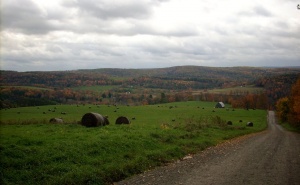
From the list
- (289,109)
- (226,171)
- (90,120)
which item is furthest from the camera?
(289,109)

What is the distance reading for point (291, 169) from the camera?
51.4 feet

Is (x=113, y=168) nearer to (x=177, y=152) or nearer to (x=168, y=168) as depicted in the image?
(x=168, y=168)

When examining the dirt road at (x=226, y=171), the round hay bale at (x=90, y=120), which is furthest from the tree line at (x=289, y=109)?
the round hay bale at (x=90, y=120)

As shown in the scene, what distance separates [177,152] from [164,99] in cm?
12629

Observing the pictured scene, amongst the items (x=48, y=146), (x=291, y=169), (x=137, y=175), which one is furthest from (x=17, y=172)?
(x=291, y=169)

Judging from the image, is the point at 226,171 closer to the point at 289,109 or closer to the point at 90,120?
the point at 90,120

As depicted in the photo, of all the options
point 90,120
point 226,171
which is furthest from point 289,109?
point 226,171

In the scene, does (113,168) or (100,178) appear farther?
(113,168)

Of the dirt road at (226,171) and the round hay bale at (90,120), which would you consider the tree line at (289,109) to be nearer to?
the dirt road at (226,171)

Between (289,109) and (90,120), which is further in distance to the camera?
A: (289,109)

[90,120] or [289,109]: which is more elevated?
[90,120]

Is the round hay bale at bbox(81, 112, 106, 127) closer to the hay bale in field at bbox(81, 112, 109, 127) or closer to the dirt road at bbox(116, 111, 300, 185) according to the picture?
the hay bale in field at bbox(81, 112, 109, 127)

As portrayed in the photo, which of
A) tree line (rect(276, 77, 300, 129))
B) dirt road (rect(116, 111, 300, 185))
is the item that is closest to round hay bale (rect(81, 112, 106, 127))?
dirt road (rect(116, 111, 300, 185))

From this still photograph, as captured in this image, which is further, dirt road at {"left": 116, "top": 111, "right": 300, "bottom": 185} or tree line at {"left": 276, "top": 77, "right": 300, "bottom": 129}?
tree line at {"left": 276, "top": 77, "right": 300, "bottom": 129}
